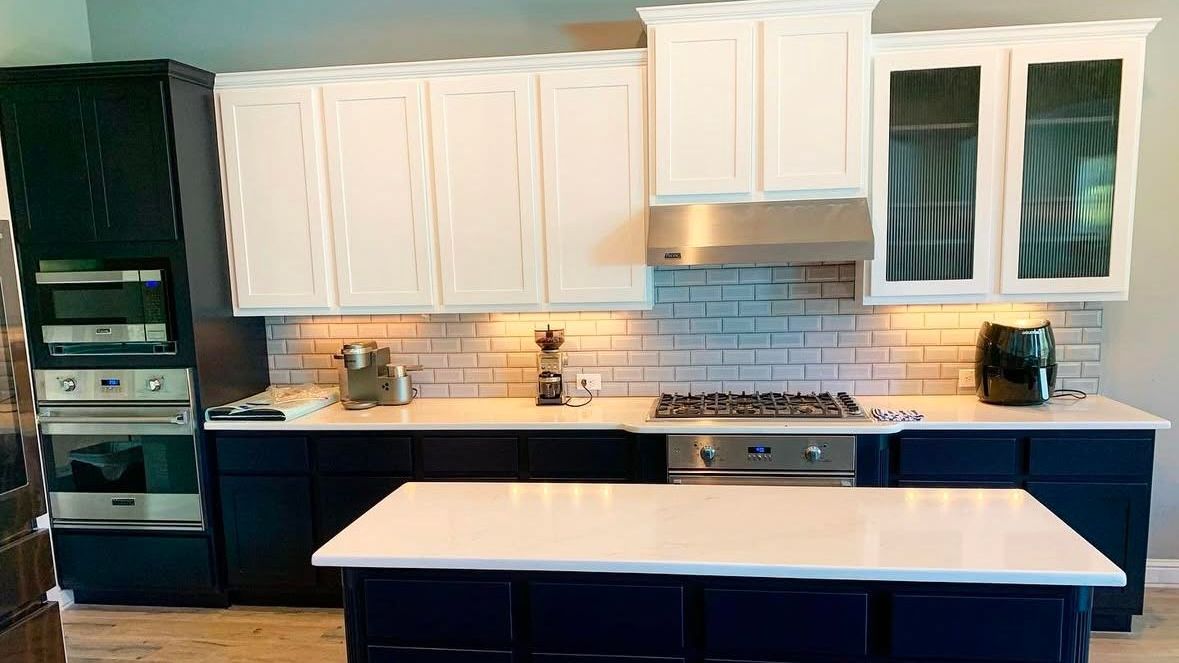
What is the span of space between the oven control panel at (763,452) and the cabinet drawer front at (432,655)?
4.53ft

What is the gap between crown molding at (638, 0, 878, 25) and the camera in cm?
286

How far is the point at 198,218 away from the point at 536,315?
1.64m

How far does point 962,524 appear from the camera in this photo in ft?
5.64

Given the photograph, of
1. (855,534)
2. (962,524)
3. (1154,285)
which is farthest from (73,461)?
(1154,285)

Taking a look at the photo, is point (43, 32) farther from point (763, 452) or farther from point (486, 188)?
point (763, 452)

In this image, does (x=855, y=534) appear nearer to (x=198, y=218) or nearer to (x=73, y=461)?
(x=198, y=218)

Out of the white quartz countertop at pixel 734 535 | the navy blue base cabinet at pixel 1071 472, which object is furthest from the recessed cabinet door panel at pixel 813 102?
the white quartz countertop at pixel 734 535

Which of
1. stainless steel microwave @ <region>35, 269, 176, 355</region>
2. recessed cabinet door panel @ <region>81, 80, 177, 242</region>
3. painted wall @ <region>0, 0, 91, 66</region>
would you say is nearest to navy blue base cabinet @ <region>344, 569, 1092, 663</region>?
stainless steel microwave @ <region>35, 269, 176, 355</region>

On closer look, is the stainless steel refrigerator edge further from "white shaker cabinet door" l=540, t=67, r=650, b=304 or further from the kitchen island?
"white shaker cabinet door" l=540, t=67, r=650, b=304

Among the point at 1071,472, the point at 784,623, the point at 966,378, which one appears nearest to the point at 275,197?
the point at 784,623

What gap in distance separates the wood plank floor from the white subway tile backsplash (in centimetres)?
111

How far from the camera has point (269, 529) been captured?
3.28 metres

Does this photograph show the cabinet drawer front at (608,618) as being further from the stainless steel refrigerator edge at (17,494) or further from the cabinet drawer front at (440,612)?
the stainless steel refrigerator edge at (17,494)

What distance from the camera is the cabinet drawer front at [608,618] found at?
1.63 meters
